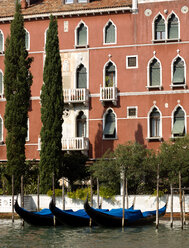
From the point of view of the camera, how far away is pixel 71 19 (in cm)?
3891

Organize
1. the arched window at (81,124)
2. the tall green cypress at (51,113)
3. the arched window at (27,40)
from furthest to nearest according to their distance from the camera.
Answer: the arched window at (27,40) → the arched window at (81,124) → the tall green cypress at (51,113)

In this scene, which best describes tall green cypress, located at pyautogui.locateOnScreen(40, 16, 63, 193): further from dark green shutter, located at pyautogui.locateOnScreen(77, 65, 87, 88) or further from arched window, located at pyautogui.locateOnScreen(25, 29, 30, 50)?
arched window, located at pyautogui.locateOnScreen(25, 29, 30, 50)

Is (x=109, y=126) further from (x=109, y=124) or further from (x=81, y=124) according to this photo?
(x=81, y=124)

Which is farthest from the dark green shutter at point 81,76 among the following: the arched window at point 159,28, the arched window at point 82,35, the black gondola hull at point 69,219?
the black gondola hull at point 69,219

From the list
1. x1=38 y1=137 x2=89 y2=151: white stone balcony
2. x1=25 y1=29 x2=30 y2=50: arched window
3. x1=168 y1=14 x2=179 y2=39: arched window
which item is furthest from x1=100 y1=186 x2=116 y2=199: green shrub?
x1=25 y1=29 x2=30 y2=50: arched window

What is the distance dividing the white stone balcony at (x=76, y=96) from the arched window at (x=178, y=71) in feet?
17.3

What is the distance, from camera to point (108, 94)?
37.3 m

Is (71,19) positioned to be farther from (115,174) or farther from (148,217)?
(148,217)

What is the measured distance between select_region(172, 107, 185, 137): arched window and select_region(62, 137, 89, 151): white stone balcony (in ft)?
17.1

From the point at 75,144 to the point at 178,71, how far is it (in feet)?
24.2

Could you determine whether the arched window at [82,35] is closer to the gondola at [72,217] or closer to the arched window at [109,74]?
the arched window at [109,74]

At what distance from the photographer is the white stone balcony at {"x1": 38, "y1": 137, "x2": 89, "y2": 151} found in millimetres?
36938

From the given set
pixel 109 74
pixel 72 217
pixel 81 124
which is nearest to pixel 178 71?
pixel 109 74

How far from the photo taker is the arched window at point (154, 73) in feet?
122
